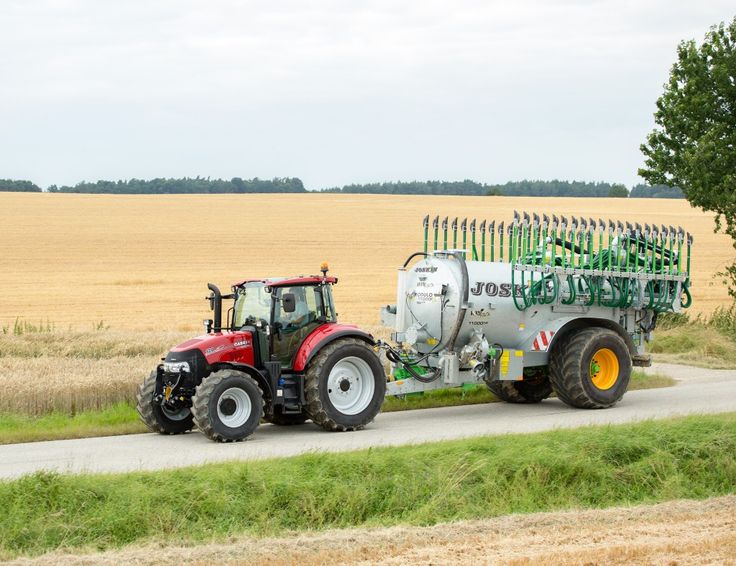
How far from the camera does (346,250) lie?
178 ft

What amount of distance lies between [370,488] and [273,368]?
4.69 meters

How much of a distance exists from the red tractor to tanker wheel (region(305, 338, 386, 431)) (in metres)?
0.01

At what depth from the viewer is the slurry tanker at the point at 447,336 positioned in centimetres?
1517

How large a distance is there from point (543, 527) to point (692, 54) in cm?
1986

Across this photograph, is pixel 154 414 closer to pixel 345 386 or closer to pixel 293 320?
pixel 293 320

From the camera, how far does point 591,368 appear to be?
1809cm

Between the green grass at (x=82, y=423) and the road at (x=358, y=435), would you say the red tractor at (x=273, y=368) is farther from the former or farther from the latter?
the green grass at (x=82, y=423)

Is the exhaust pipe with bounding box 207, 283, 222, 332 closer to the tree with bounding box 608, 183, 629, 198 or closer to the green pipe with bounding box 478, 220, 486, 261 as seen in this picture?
the green pipe with bounding box 478, 220, 486, 261

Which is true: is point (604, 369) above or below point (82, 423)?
above

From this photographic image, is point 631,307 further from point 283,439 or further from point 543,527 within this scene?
point 543,527

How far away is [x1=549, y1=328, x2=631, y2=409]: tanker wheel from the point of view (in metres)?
17.6

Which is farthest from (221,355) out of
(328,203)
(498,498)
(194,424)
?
(328,203)

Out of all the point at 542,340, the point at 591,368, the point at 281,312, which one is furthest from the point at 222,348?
the point at 591,368

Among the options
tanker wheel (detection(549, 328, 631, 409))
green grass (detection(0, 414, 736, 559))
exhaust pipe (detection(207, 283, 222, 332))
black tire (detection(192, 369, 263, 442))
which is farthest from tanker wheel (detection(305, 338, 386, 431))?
tanker wheel (detection(549, 328, 631, 409))
